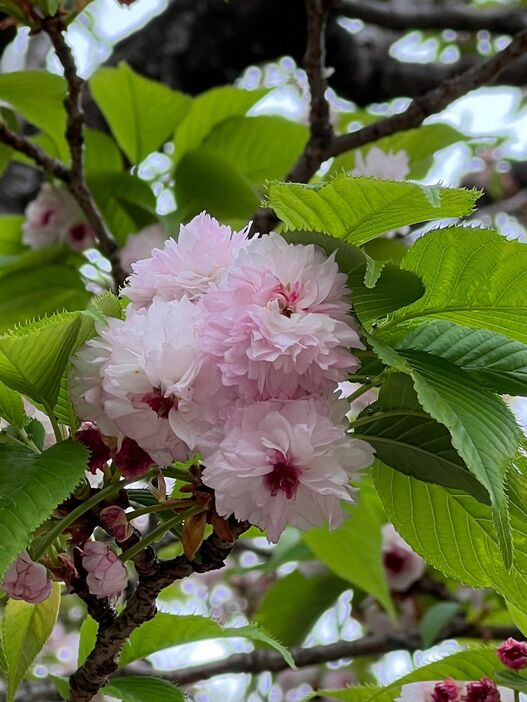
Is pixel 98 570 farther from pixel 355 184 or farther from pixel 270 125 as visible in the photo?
pixel 270 125

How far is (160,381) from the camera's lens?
0.52 metres

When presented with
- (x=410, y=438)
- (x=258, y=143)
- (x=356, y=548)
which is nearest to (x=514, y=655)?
(x=410, y=438)

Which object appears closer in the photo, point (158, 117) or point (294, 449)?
point (294, 449)

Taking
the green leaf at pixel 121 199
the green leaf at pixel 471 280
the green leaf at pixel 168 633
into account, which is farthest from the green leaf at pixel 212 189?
the green leaf at pixel 471 280

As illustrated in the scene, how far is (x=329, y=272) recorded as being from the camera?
51 centimetres

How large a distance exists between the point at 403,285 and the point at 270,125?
3.20ft

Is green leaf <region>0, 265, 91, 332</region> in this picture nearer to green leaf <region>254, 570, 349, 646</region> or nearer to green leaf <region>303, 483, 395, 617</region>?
green leaf <region>303, 483, 395, 617</region>

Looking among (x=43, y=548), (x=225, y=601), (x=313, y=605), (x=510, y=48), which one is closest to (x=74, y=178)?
(x=510, y=48)

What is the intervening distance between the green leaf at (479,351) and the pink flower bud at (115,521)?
0.20m

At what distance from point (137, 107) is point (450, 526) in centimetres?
96

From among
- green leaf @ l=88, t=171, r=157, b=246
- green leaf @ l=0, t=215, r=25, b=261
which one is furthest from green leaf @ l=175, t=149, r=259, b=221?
green leaf @ l=0, t=215, r=25, b=261

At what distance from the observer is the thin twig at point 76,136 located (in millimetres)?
1052

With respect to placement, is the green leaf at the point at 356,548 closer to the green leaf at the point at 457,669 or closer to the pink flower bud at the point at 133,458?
the green leaf at the point at 457,669

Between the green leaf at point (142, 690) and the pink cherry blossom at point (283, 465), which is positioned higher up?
the pink cherry blossom at point (283, 465)
